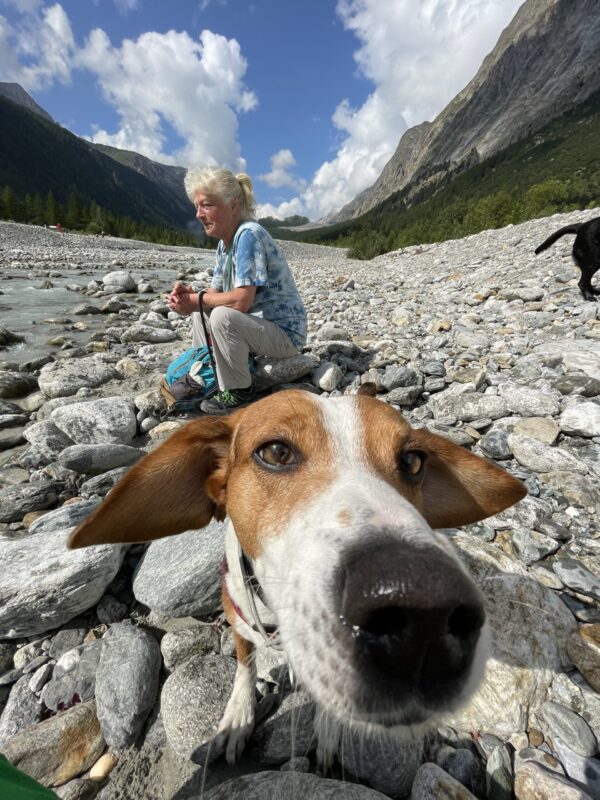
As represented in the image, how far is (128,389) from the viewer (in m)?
6.79

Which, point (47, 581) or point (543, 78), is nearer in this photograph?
point (47, 581)

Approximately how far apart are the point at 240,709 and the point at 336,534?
61.4 inches

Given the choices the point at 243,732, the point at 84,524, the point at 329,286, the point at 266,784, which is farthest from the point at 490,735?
the point at 329,286

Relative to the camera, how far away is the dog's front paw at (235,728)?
2.11m

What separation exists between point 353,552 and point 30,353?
9.66 meters

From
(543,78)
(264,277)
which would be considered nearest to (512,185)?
(543,78)

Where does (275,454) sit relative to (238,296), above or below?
below

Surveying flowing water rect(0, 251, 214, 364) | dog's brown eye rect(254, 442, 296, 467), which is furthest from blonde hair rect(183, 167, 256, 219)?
flowing water rect(0, 251, 214, 364)

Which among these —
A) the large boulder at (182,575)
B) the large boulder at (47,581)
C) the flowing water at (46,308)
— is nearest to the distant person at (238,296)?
the large boulder at (182,575)

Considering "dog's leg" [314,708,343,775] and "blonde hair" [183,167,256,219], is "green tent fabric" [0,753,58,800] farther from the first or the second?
"blonde hair" [183,167,256,219]

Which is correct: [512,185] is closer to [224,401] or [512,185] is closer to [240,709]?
[224,401]

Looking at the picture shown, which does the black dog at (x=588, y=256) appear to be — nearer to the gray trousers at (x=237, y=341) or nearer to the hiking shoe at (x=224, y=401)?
the gray trousers at (x=237, y=341)

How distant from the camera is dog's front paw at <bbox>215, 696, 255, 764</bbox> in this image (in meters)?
2.11

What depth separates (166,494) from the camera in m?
2.36
